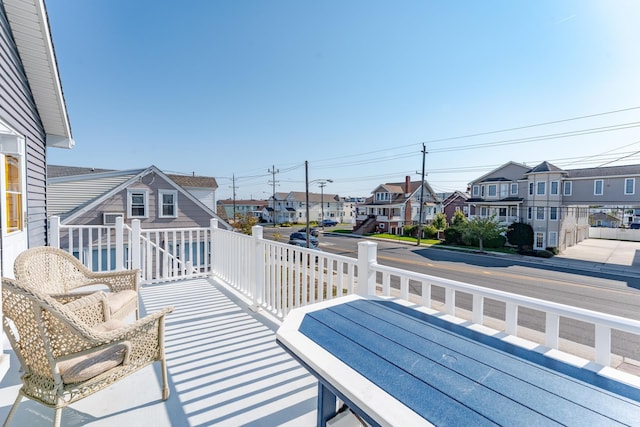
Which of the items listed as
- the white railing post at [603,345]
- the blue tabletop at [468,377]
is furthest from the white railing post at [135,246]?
the white railing post at [603,345]

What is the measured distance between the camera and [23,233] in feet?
12.1

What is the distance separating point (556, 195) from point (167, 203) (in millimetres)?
25459

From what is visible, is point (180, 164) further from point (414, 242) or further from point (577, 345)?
point (577, 345)

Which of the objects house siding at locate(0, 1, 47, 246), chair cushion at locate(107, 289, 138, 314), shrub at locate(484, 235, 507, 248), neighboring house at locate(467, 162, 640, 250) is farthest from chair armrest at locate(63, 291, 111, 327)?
neighboring house at locate(467, 162, 640, 250)

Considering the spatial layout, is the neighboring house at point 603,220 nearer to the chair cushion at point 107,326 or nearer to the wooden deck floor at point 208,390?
the wooden deck floor at point 208,390

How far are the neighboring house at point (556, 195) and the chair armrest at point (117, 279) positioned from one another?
83.0 feet

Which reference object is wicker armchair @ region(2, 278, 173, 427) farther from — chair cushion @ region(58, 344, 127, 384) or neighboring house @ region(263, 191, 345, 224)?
neighboring house @ region(263, 191, 345, 224)

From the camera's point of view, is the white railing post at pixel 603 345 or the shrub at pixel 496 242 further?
the shrub at pixel 496 242

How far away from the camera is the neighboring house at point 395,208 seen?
33.9 m

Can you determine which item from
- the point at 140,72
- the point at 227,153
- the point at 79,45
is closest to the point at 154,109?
the point at 140,72

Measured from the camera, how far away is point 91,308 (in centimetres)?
205

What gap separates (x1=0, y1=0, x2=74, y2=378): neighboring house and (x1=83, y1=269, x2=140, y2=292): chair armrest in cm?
67

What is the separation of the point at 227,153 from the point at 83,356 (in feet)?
61.5

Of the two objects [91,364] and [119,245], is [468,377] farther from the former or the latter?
[119,245]
